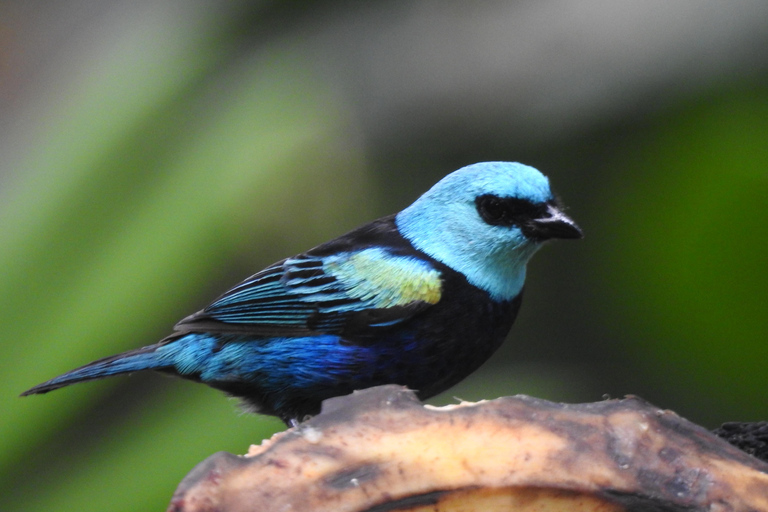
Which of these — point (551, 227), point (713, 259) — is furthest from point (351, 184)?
point (551, 227)

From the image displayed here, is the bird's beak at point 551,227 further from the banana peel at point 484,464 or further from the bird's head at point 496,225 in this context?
the banana peel at point 484,464

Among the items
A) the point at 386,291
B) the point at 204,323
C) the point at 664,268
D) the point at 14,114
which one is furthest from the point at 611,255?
the point at 14,114

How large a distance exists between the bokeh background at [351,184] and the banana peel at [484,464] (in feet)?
4.56

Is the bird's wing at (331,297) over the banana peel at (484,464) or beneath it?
over

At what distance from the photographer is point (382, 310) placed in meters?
2.38

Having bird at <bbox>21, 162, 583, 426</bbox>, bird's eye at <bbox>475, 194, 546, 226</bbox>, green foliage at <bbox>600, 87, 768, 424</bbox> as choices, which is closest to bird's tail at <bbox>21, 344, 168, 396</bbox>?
bird at <bbox>21, 162, 583, 426</bbox>

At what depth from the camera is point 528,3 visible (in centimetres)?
551

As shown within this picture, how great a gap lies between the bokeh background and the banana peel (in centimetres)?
139

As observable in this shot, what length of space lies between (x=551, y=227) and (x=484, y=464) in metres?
1.01

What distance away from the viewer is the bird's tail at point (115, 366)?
2574 millimetres

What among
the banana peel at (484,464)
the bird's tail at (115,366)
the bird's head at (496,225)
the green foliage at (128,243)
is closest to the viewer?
the banana peel at (484,464)

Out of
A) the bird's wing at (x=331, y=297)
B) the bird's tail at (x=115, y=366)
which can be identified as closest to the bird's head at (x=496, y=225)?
the bird's wing at (x=331, y=297)

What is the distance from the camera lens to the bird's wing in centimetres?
238

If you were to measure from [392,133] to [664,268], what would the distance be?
2492 millimetres
